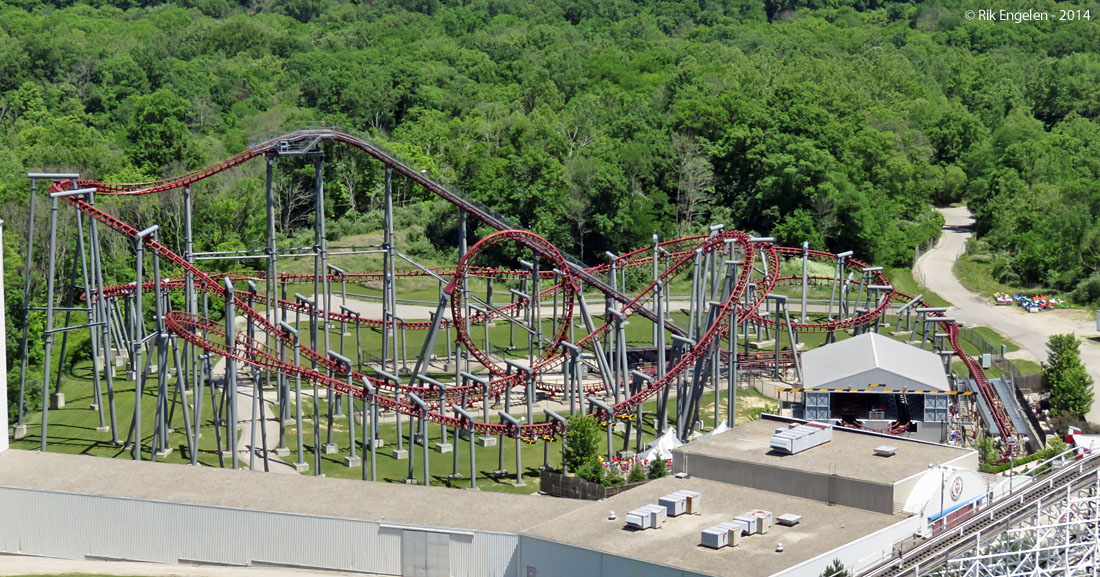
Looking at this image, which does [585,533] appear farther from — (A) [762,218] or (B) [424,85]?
(B) [424,85]

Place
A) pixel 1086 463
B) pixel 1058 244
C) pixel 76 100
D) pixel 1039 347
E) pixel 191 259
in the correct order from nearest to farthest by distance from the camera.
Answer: pixel 1086 463, pixel 191 259, pixel 1039 347, pixel 1058 244, pixel 76 100

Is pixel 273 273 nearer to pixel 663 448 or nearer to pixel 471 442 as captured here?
pixel 471 442

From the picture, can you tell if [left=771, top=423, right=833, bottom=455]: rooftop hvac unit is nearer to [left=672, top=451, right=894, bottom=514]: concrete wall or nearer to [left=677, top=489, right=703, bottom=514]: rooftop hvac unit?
[left=672, top=451, right=894, bottom=514]: concrete wall

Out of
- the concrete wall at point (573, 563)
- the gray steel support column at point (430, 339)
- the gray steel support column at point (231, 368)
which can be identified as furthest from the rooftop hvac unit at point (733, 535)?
the gray steel support column at point (430, 339)

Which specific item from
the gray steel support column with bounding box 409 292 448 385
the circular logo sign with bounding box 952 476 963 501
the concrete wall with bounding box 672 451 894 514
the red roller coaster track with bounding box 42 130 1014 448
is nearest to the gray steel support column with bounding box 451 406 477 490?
the red roller coaster track with bounding box 42 130 1014 448

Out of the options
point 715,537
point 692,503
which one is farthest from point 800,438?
point 715,537

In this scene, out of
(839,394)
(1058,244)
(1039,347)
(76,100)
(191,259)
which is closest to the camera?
(839,394)

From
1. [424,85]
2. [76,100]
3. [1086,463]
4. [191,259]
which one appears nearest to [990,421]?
[1086,463]
